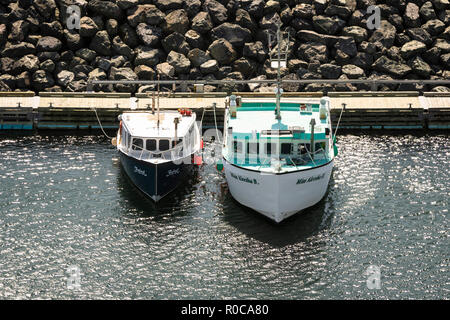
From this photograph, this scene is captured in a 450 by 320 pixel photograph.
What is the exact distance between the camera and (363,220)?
4562 cm

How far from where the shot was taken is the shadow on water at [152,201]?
154 ft

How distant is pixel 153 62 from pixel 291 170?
31227 mm

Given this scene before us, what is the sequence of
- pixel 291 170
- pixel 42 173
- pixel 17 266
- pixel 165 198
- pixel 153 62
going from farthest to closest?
pixel 153 62 < pixel 42 173 < pixel 165 198 < pixel 291 170 < pixel 17 266

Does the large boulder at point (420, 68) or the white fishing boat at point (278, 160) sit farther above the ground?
the large boulder at point (420, 68)

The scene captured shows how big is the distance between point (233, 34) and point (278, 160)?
98.4ft

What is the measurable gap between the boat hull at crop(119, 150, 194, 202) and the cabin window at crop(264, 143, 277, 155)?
256 inches

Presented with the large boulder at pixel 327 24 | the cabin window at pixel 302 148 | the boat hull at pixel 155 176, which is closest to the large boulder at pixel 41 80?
the boat hull at pixel 155 176

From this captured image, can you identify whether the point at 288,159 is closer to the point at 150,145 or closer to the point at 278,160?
the point at 278,160

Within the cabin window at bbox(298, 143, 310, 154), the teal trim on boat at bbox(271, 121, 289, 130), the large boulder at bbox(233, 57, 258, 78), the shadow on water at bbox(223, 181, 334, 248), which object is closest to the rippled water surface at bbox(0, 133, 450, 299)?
the shadow on water at bbox(223, 181, 334, 248)

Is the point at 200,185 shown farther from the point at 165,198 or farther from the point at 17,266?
the point at 17,266

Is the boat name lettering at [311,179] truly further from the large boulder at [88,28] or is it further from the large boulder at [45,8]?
the large boulder at [45,8]

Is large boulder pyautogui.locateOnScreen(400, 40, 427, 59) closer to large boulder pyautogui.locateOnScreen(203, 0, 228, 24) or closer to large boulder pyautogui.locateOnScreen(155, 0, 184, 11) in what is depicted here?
large boulder pyautogui.locateOnScreen(203, 0, 228, 24)

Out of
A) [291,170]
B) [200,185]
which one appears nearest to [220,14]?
[200,185]

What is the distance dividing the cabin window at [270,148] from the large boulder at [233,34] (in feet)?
92.9
